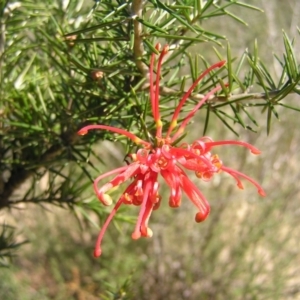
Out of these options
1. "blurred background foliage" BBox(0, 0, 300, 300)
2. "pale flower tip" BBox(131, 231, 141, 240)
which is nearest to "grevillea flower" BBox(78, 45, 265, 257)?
"pale flower tip" BBox(131, 231, 141, 240)

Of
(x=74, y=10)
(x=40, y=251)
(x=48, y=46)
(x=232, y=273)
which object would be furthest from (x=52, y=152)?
(x=40, y=251)

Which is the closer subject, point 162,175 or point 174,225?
point 162,175

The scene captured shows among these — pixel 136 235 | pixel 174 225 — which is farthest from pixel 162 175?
pixel 174 225

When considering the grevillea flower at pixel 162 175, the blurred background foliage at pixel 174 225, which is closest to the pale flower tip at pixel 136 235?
the grevillea flower at pixel 162 175

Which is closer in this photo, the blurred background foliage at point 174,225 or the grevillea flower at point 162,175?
the grevillea flower at point 162,175

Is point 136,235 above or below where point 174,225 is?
below

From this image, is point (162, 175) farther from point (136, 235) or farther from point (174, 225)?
point (174, 225)

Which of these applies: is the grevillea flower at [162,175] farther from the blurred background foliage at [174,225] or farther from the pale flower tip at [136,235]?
the blurred background foliage at [174,225]

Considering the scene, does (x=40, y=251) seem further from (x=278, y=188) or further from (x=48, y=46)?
(x=48, y=46)

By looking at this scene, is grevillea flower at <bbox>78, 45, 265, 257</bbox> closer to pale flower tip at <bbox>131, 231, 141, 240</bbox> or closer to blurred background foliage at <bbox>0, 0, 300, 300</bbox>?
pale flower tip at <bbox>131, 231, 141, 240</bbox>

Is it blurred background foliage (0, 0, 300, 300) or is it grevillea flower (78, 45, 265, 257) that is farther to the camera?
blurred background foliage (0, 0, 300, 300)

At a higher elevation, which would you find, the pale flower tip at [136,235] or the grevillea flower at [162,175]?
the grevillea flower at [162,175]
